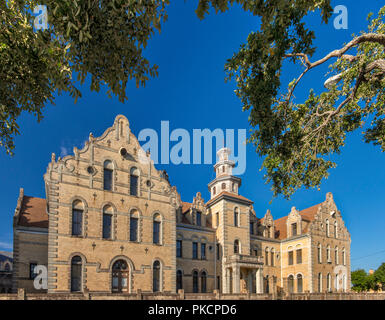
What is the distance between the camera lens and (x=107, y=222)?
2638 centimetres

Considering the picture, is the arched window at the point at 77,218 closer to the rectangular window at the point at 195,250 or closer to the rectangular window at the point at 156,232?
the rectangular window at the point at 156,232

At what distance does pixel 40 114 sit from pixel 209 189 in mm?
34090

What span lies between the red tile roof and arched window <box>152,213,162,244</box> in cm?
930

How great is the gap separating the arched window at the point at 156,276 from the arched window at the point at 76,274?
6597mm

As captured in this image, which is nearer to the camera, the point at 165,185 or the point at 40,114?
the point at 40,114

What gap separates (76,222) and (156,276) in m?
8.79

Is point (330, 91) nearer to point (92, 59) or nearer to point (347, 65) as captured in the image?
point (347, 65)

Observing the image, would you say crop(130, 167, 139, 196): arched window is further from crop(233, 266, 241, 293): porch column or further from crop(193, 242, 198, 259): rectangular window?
crop(233, 266, 241, 293): porch column

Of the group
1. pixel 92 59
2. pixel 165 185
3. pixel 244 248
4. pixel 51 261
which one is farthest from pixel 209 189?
pixel 92 59

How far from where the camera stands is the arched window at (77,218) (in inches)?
971

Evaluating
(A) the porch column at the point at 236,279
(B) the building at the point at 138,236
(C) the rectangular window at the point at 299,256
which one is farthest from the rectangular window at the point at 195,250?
(C) the rectangular window at the point at 299,256

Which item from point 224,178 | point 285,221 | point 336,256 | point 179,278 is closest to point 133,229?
point 179,278

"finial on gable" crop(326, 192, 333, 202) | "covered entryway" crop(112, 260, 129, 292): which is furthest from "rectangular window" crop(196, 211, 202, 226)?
"finial on gable" crop(326, 192, 333, 202)

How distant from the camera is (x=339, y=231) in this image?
44938 mm
